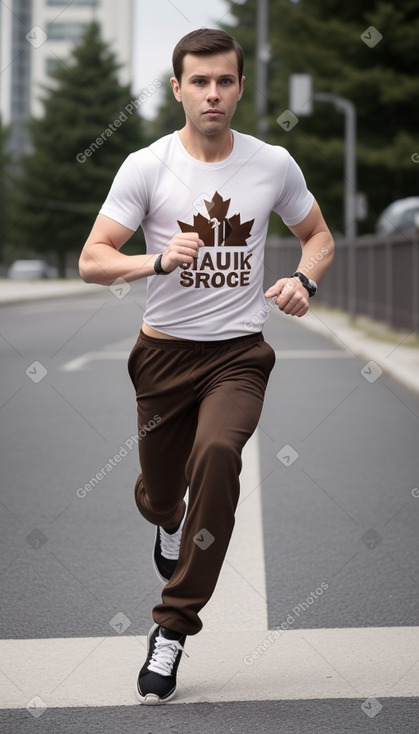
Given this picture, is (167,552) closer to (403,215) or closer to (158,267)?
(158,267)

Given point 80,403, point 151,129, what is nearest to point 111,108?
point 151,129

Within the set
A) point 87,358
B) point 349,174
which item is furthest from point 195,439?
point 349,174

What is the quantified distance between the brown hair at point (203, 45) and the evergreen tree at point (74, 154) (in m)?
72.0

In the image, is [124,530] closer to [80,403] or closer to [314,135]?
[80,403]

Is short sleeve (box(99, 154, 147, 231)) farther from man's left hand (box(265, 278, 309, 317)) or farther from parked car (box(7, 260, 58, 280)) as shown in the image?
parked car (box(7, 260, 58, 280))

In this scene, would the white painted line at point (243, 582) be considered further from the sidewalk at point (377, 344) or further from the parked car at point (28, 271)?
the parked car at point (28, 271)

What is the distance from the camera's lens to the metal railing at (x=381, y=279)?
61.7ft

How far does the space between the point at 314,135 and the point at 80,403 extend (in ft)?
109

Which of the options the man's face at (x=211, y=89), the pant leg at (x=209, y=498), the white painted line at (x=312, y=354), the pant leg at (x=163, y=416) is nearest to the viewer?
the pant leg at (x=209, y=498)

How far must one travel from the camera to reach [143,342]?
3.90 m

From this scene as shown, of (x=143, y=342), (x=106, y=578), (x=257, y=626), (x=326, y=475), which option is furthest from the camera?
(x=326, y=475)

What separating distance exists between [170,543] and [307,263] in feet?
3.56

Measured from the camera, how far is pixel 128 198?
3738mm

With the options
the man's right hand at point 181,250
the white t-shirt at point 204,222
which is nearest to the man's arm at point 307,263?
the white t-shirt at point 204,222
